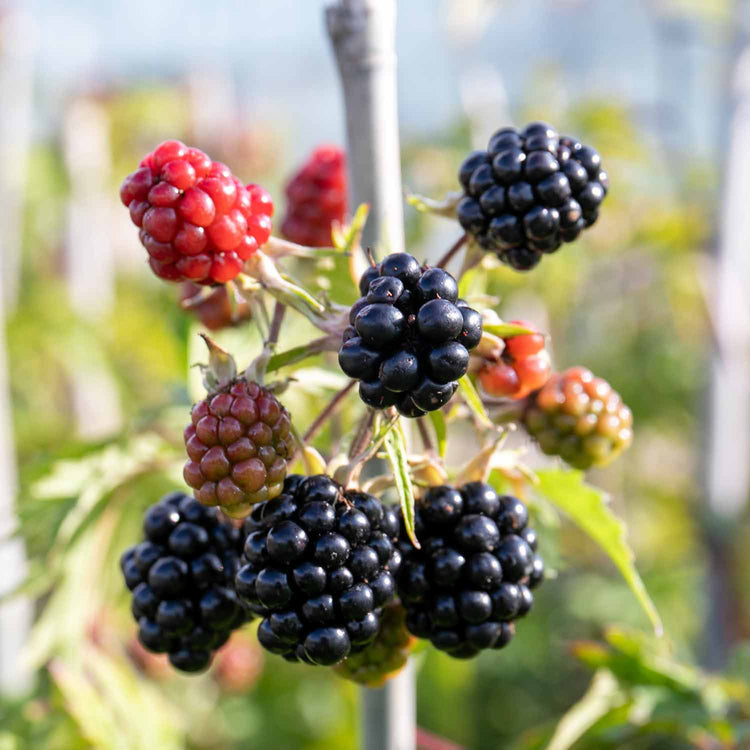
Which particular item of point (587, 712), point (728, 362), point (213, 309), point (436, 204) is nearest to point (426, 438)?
point (436, 204)

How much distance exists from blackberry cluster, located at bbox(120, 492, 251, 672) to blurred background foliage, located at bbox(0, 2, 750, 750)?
0.81 ft

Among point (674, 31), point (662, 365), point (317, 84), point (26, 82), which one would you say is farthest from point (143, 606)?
point (317, 84)

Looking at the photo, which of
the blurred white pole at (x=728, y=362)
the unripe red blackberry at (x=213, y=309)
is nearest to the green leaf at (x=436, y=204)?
the unripe red blackberry at (x=213, y=309)

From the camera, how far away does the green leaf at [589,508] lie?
3.27 feet

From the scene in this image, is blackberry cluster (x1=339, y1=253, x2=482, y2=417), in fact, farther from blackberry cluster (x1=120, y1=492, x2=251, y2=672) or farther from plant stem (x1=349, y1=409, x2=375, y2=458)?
blackberry cluster (x1=120, y1=492, x2=251, y2=672)

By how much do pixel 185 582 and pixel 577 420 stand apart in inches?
19.5

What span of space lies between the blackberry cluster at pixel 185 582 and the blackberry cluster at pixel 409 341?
35 cm

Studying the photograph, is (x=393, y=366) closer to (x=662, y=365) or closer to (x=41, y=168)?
(x=662, y=365)

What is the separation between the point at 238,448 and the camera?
81 cm

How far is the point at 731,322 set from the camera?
2.23 m

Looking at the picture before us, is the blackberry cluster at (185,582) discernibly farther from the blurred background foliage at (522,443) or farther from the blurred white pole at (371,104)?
the blurred white pole at (371,104)

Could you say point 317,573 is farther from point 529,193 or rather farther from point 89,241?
point 89,241

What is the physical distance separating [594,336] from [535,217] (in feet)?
12.2

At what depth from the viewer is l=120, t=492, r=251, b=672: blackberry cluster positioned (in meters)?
0.97
